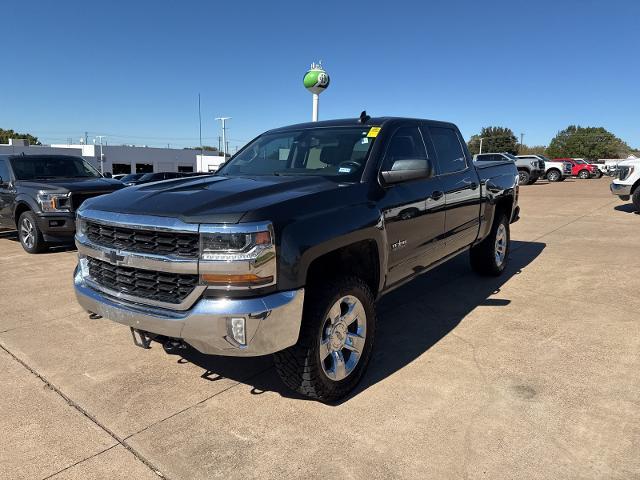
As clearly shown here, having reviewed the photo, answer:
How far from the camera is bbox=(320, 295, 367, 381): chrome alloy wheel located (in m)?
2.98

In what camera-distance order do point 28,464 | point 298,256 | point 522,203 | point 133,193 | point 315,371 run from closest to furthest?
point 28,464, point 298,256, point 315,371, point 133,193, point 522,203

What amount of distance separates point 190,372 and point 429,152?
2789 mm

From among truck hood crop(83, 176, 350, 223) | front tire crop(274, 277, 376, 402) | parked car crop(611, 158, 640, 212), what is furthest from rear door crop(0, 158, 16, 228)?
parked car crop(611, 158, 640, 212)

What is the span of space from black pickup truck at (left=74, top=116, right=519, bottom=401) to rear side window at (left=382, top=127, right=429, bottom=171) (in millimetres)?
13

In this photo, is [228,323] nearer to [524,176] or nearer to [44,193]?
[44,193]

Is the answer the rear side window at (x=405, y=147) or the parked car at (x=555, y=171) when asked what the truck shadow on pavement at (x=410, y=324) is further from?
the parked car at (x=555, y=171)

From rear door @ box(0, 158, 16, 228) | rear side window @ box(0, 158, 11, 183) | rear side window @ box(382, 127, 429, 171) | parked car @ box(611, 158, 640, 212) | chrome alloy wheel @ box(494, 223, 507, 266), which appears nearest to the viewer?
rear side window @ box(382, 127, 429, 171)

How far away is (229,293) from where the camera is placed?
256 centimetres

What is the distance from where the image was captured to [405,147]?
159 inches

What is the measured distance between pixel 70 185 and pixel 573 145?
4948 inches

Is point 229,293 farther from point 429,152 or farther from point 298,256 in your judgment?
point 429,152

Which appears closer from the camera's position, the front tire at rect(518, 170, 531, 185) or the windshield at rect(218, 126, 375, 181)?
the windshield at rect(218, 126, 375, 181)

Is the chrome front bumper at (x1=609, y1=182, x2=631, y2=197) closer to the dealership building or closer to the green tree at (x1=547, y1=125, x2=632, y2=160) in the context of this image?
the dealership building

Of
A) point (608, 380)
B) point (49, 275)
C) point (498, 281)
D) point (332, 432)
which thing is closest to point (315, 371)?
point (332, 432)
